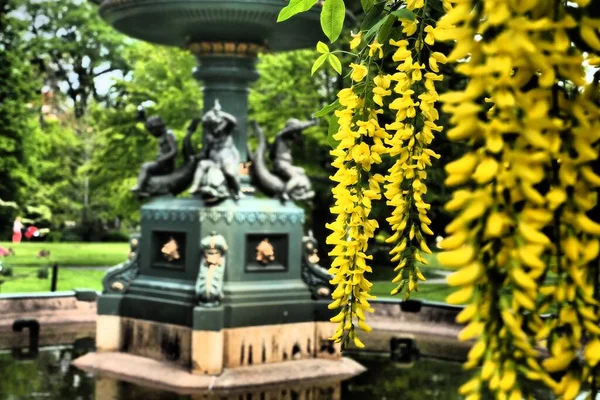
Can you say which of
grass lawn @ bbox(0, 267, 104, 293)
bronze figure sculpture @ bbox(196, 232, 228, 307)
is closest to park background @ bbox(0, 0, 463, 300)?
grass lawn @ bbox(0, 267, 104, 293)

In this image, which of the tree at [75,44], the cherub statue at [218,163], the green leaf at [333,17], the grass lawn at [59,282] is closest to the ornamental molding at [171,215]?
the cherub statue at [218,163]

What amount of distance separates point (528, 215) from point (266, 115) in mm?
23327

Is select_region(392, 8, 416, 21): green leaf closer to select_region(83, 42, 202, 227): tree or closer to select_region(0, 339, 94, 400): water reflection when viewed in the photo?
select_region(0, 339, 94, 400): water reflection

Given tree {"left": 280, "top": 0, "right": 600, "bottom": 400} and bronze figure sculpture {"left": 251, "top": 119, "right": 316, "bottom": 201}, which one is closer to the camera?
tree {"left": 280, "top": 0, "right": 600, "bottom": 400}

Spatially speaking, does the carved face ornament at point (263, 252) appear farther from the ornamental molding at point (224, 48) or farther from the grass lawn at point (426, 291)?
the grass lawn at point (426, 291)

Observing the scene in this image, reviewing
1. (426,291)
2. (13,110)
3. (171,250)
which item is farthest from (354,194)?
(13,110)

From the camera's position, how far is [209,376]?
9.40 meters

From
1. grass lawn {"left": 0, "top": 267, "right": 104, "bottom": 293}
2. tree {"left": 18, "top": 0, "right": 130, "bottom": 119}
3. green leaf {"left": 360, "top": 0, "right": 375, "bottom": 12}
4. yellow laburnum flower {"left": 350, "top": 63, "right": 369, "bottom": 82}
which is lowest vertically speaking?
grass lawn {"left": 0, "top": 267, "right": 104, "bottom": 293}

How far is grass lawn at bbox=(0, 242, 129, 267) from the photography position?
30312 millimetres

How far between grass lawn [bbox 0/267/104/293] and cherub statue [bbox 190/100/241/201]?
10.9 meters

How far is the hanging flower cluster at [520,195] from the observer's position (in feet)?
3.65

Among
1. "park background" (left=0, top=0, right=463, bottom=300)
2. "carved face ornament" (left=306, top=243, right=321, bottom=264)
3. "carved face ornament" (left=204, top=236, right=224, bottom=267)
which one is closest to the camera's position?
"carved face ornament" (left=204, top=236, right=224, bottom=267)

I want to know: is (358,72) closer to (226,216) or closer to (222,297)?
(222,297)

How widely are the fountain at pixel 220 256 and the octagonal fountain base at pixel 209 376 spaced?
0.02m
